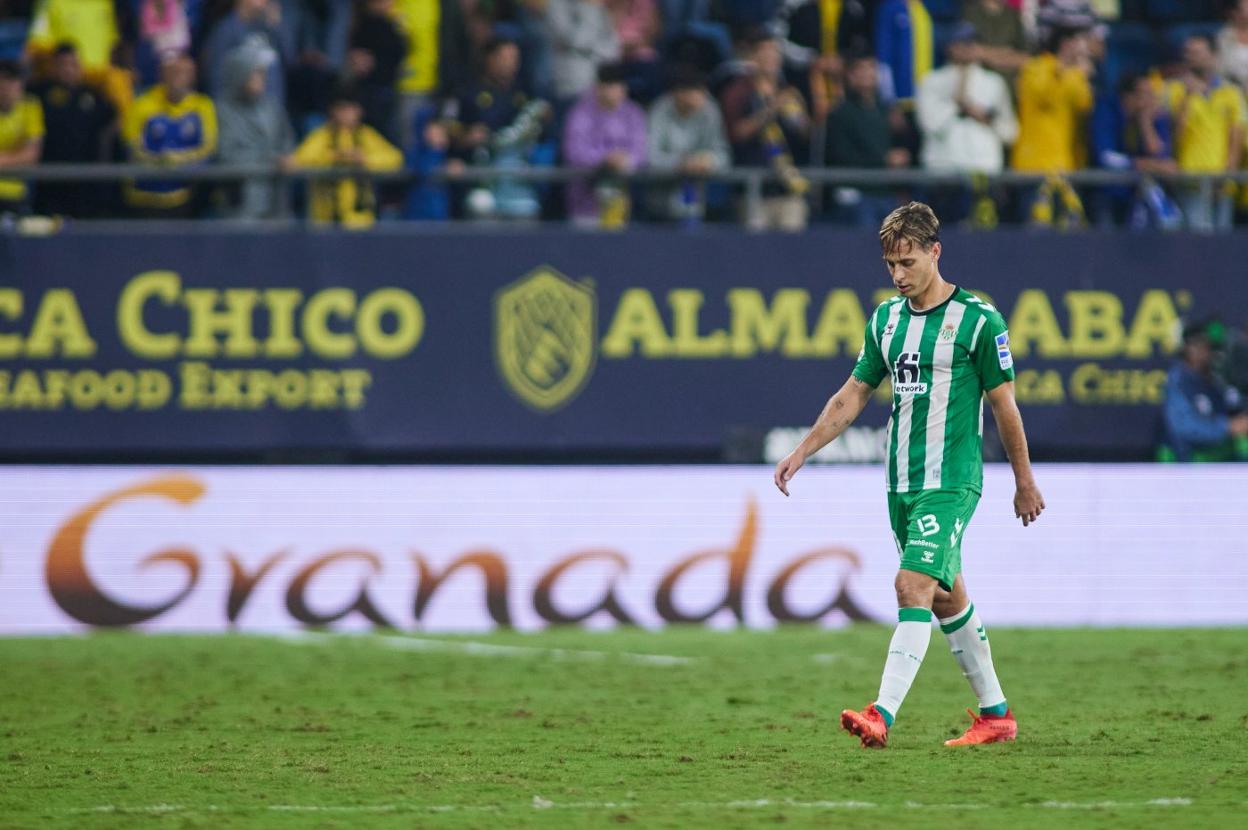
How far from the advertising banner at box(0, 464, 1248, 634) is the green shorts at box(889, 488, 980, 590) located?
6.61m

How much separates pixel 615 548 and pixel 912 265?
7.07 metres

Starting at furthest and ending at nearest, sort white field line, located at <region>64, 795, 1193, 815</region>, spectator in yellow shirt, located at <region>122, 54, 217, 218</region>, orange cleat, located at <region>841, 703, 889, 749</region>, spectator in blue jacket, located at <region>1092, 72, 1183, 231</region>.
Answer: spectator in blue jacket, located at <region>1092, 72, 1183, 231</region> → spectator in yellow shirt, located at <region>122, 54, 217, 218</region> → orange cleat, located at <region>841, 703, 889, 749</region> → white field line, located at <region>64, 795, 1193, 815</region>

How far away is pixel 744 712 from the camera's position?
936cm

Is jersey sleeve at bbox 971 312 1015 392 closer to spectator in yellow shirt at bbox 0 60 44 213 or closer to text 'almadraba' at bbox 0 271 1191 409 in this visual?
text 'almadraba' at bbox 0 271 1191 409

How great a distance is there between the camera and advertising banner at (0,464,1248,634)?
46.4 feet

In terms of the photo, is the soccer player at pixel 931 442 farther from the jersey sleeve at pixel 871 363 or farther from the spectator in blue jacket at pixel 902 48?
the spectator in blue jacket at pixel 902 48

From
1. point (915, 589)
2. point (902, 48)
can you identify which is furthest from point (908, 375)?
point (902, 48)

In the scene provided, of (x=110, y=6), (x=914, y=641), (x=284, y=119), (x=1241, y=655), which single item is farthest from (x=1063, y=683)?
(x=110, y=6)

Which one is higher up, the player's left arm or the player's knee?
the player's left arm

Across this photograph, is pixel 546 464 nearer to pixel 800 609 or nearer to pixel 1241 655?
pixel 800 609

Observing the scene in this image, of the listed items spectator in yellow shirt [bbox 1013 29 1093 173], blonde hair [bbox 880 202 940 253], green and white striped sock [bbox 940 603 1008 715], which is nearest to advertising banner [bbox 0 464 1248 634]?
spectator in yellow shirt [bbox 1013 29 1093 173]

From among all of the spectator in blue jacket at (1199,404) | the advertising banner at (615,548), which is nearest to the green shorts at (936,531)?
the advertising banner at (615,548)

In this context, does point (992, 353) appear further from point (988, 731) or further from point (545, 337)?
point (545, 337)

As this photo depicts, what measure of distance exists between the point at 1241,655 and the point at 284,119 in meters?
8.21
